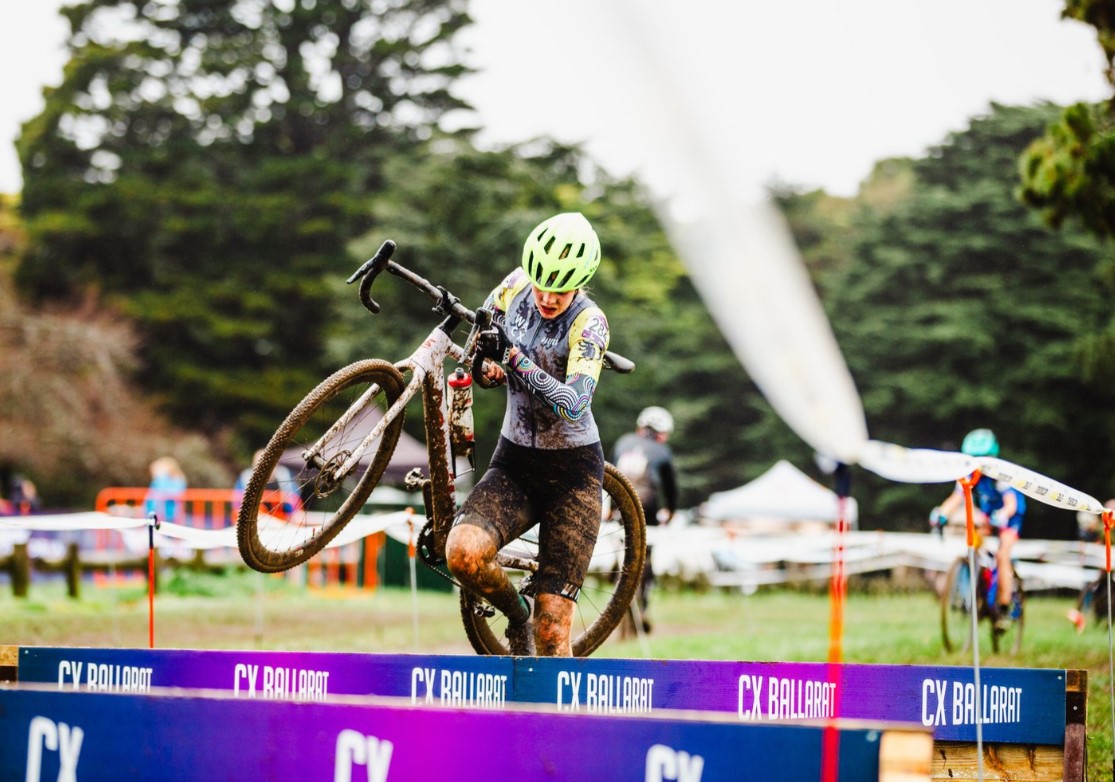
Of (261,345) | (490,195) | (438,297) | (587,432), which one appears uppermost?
(490,195)

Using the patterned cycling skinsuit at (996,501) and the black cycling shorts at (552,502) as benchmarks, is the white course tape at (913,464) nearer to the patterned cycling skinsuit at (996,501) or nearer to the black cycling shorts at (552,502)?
the black cycling shorts at (552,502)

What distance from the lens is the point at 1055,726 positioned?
6.05 m

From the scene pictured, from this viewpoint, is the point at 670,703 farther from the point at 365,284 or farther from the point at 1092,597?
the point at 1092,597

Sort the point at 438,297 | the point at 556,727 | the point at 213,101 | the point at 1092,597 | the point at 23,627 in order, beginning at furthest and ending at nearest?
1. the point at 213,101
2. the point at 1092,597
3. the point at 23,627
4. the point at 438,297
5. the point at 556,727

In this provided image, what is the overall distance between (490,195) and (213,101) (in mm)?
10941

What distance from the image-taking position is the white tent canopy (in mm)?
37094

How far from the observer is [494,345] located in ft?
21.3

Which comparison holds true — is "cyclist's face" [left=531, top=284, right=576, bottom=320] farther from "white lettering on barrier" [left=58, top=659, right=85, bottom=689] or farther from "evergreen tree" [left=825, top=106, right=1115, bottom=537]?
"evergreen tree" [left=825, top=106, right=1115, bottom=537]

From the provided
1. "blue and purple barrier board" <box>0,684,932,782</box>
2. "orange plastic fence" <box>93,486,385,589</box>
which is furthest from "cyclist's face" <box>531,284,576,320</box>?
"orange plastic fence" <box>93,486,385,589</box>

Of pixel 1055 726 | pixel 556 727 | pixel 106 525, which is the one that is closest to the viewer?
pixel 556 727

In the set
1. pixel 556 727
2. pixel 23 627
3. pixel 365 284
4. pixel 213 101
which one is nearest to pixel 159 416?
pixel 213 101

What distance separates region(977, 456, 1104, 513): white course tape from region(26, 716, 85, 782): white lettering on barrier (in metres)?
3.70

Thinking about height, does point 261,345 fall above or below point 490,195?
below

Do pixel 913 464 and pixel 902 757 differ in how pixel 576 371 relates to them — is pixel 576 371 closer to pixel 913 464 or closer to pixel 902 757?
pixel 913 464
